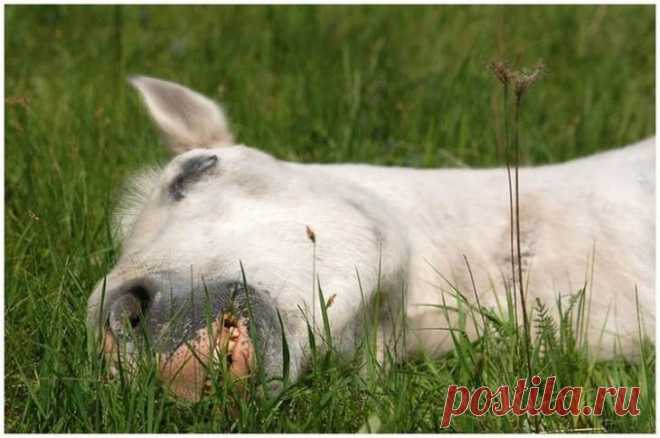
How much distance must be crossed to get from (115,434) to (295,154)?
2.82 meters

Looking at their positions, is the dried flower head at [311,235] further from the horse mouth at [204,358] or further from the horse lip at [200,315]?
the horse mouth at [204,358]

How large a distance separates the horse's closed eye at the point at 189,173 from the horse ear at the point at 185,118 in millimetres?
349

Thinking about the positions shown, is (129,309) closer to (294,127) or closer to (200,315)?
(200,315)

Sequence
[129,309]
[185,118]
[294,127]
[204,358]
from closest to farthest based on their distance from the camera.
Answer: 1. [204,358]
2. [129,309]
3. [185,118]
4. [294,127]

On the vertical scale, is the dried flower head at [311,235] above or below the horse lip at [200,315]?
above

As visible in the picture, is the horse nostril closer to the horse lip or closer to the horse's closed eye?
the horse lip

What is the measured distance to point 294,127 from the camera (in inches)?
237

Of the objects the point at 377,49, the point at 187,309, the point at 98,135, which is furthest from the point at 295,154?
the point at 187,309

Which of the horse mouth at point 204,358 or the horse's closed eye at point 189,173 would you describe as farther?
the horse's closed eye at point 189,173

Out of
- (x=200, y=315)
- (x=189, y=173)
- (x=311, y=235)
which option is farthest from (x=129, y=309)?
(x=189, y=173)

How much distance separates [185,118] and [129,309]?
123 cm

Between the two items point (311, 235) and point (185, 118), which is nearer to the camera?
point (311, 235)

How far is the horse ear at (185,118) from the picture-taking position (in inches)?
170

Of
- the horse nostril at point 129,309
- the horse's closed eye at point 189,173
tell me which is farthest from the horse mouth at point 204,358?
the horse's closed eye at point 189,173
